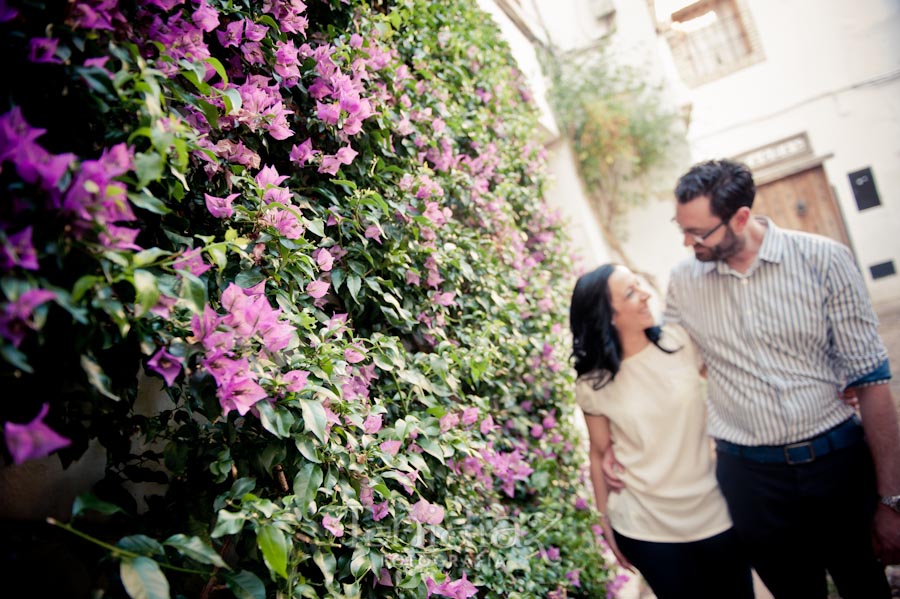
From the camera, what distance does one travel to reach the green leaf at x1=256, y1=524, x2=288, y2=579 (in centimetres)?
86

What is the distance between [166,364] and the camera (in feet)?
2.64

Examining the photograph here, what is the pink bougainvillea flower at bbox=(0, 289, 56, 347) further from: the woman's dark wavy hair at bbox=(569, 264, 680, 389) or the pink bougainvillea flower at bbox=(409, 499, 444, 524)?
the woman's dark wavy hair at bbox=(569, 264, 680, 389)

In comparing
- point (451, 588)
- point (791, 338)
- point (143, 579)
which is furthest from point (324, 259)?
point (791, 338)

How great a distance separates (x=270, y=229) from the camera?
1.12 metres

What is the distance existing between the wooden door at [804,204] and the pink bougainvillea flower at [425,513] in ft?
29.2

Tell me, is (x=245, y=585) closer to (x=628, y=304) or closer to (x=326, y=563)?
(x=326, y=563)

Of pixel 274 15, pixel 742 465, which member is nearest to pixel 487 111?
pixel 274 15

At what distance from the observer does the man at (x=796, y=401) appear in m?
1.68

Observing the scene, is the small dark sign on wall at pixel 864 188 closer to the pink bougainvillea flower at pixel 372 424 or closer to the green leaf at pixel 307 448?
the pink bougainvillea flower at pixel 372 424

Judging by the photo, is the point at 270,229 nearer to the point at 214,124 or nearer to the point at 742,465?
the point at 214,124

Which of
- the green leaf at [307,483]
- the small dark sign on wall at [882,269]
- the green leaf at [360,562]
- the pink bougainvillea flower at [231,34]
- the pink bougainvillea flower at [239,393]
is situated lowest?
the small dark sign on wall at [882,269]

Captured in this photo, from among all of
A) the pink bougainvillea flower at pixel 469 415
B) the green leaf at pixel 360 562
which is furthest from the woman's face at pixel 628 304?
the green leaf at pixel 360 562

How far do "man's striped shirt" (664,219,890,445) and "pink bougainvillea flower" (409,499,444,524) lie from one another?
4.04 ft

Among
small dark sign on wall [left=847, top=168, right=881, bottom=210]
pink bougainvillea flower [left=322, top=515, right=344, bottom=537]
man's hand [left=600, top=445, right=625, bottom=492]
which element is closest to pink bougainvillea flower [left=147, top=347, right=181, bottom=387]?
pink bougainvillea flower [left=322, top=515, right=344, bottom=537]
